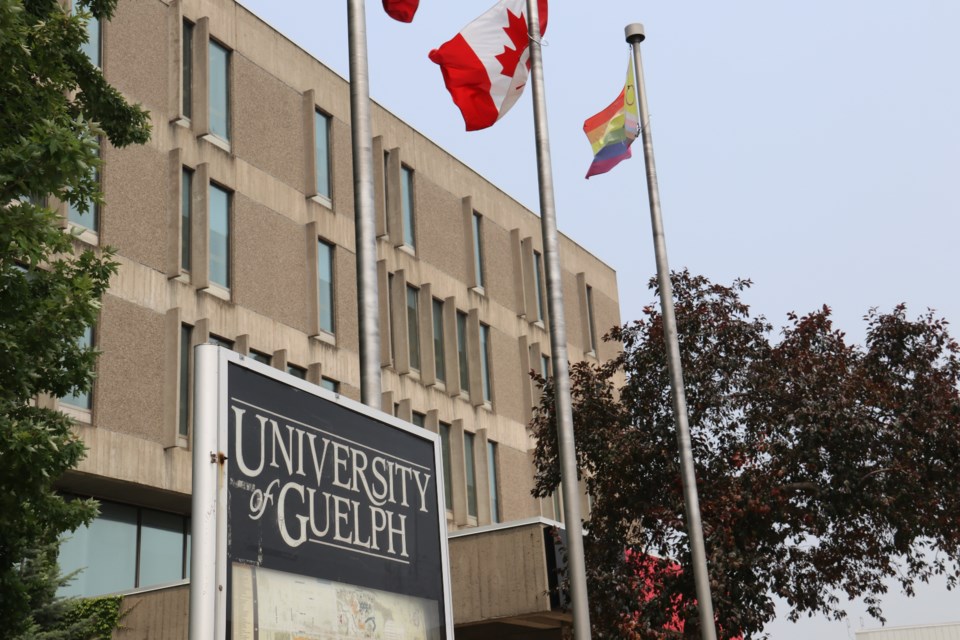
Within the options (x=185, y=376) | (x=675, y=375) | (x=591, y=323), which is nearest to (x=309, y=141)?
(x=185, y=376)

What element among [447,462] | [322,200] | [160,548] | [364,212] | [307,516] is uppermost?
[322,200]

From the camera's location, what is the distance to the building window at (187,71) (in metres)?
29.5

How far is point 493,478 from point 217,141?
13616 mm

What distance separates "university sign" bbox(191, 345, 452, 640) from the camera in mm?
5926

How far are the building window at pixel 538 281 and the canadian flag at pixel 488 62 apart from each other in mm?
26552

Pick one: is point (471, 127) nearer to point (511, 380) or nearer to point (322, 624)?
point (322, 624)

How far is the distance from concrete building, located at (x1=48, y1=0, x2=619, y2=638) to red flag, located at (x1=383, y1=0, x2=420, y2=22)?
11416 millimetres

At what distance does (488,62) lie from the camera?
49.9ft

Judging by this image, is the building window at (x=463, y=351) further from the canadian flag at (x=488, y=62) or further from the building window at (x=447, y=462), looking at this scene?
the canadian flag at (x=488, y=62)

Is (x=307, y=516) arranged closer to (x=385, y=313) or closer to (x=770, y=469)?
(x=770, y=469)

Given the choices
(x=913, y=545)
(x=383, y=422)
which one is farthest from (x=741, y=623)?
(x=383, y=422)

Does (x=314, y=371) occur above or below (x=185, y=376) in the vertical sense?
above

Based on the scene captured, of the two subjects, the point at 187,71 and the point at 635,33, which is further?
the point at 187,71

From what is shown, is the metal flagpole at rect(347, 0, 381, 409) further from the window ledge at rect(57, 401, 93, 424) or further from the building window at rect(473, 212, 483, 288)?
the building window at rect(473, 212, 483, 288)
